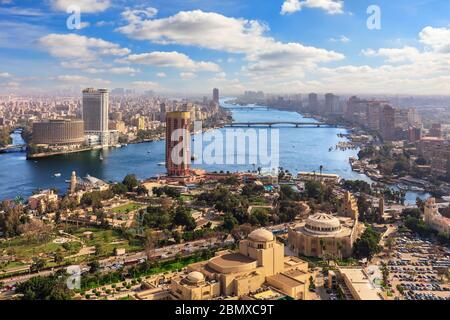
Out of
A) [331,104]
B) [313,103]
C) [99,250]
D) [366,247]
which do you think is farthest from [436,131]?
[313,103]

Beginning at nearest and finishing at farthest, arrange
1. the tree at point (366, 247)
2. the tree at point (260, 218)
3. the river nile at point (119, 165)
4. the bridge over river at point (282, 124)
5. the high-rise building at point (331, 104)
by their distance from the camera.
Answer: the tree at point (366, 247), the tree at point (260, 218), the river nile at point (119, 165), the bridge over river at point (282, 124), the high-rise building at point (331, 104)

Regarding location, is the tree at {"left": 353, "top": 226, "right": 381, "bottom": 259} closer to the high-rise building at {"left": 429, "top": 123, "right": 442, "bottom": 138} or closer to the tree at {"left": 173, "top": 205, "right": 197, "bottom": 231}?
the tree at {"left": 173, "top": 205, "right": 197, "bottom": 231}

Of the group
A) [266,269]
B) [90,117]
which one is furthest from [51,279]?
[90,117]

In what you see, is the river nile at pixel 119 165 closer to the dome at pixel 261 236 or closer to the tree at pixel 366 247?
the tree at pixel 366 247

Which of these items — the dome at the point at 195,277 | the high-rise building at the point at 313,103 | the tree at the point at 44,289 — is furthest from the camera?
the high-rise building at the point at 313,103

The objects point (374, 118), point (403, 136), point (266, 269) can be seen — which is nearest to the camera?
point (266, 269)

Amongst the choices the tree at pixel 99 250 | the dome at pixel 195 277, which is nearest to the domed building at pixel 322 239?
the dome at pixel 195 277
